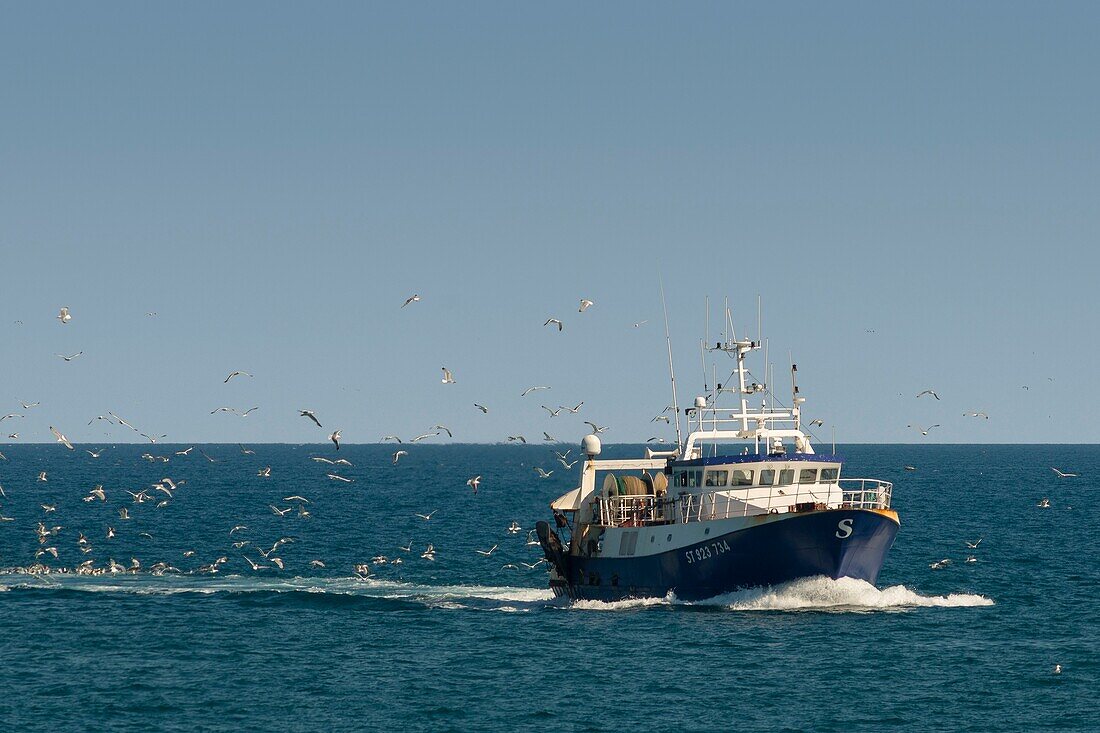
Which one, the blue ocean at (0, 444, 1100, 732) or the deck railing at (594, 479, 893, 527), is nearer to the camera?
the blue ocean at (0, 444, 1100, 732)

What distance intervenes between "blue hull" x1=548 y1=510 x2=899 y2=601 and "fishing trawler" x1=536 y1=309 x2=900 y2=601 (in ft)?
0.17

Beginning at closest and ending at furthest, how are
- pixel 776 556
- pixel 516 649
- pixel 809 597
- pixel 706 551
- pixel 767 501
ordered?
pixel 516 649
pixel 776 556
pixel 809 597
pixel 706 551
pixel 767 501

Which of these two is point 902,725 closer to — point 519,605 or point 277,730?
point 277,730

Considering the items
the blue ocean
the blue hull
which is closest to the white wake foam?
the blue ocean

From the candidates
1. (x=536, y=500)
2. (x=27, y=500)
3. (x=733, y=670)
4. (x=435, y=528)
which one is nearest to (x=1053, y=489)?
(x=536, y=500)

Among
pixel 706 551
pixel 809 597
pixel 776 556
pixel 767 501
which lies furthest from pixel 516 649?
pixel 767 501

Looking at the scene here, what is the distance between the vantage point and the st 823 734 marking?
203ft

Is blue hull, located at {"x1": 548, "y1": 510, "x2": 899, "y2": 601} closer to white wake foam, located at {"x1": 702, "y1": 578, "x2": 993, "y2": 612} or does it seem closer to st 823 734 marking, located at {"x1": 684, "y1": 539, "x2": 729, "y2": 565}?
st 823 734 marking, located at {"x1": 684, "y1": 539, "x2": 729, "y2": 565}

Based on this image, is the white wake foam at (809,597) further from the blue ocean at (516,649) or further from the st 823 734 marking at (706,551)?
the st 823 734 marking at (706,551)

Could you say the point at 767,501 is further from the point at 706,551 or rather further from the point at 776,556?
the point at 706,551

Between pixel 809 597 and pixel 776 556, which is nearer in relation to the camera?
pixel 776 556

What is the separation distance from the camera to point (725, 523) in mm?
61906

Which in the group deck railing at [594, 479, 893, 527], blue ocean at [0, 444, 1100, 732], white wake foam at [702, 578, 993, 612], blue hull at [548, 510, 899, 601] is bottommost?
blue ocean at [0, 444, 1100, 732]

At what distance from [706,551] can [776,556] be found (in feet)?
10.5
